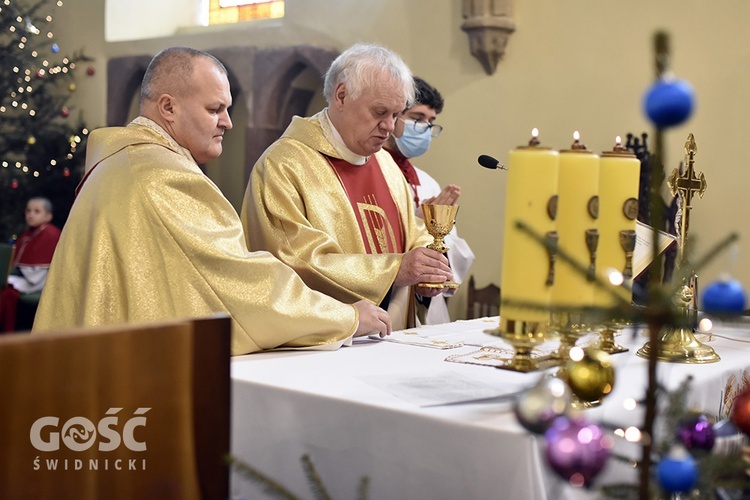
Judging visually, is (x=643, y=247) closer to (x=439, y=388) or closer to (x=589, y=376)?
(x=439, y=388)

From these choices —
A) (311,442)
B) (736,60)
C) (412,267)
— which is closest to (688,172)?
(412,267)

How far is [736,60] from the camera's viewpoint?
551 centimetres

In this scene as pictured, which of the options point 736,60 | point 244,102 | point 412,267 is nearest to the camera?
point 412,267

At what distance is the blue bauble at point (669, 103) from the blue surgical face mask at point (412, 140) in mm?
3929

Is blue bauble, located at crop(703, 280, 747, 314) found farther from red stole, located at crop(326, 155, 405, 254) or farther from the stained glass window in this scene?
the stained glass window

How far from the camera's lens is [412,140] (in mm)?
4785

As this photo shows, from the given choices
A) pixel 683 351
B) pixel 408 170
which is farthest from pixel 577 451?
pixel 408 170

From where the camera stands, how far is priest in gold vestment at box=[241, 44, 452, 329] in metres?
3.06

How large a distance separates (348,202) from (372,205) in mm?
168

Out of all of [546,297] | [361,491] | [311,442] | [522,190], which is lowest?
[311,442]

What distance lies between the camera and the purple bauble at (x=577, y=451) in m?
0.91

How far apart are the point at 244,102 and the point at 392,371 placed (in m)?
7.63

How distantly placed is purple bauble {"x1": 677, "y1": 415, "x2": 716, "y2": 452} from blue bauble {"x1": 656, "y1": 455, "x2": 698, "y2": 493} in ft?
0.93

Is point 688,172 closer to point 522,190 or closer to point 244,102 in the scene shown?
point 522,190
